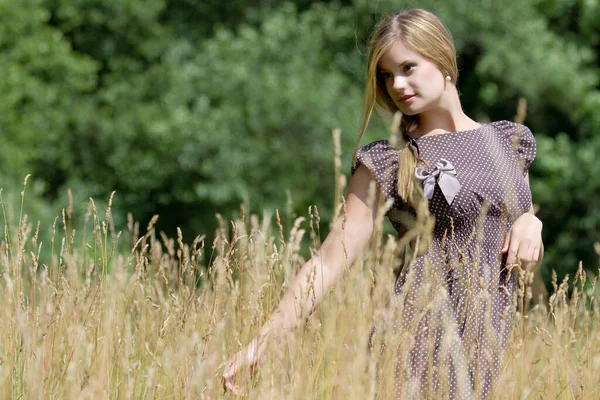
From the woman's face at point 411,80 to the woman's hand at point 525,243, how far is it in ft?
1.40

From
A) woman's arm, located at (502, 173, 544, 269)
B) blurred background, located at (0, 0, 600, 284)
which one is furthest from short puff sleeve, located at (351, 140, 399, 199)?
blurred background, located at (0, 0, 600, 284)

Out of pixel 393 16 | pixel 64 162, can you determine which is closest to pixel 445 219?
pixel 393 16

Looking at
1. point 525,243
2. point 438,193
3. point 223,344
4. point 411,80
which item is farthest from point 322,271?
point 411,80

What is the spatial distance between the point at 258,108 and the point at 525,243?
27.3ft

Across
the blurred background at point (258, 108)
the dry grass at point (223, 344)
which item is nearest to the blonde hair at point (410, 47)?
the dry grass at point (223, 344)

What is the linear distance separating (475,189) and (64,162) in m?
10.0

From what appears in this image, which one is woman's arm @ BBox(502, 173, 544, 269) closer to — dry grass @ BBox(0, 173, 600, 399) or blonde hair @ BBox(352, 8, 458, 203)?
dry grass @ BBox(0, 173, 600, 399)

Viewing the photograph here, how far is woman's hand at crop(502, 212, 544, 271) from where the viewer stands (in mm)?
2330

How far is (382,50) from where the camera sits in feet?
8.43

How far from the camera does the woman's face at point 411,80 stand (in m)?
2.53

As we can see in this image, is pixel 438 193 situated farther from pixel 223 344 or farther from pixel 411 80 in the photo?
pixel 223 344

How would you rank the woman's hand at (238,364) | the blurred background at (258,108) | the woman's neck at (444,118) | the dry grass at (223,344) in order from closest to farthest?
the dry grass at (223,344)
the woman's hand at (238,364)
the woman's neck at (444,118)
the blurred background at (258,108)

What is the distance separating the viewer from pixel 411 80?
100 inches

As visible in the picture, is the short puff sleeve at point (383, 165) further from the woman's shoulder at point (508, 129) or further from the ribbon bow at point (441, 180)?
the woman's shoulder at point (508, 129)
